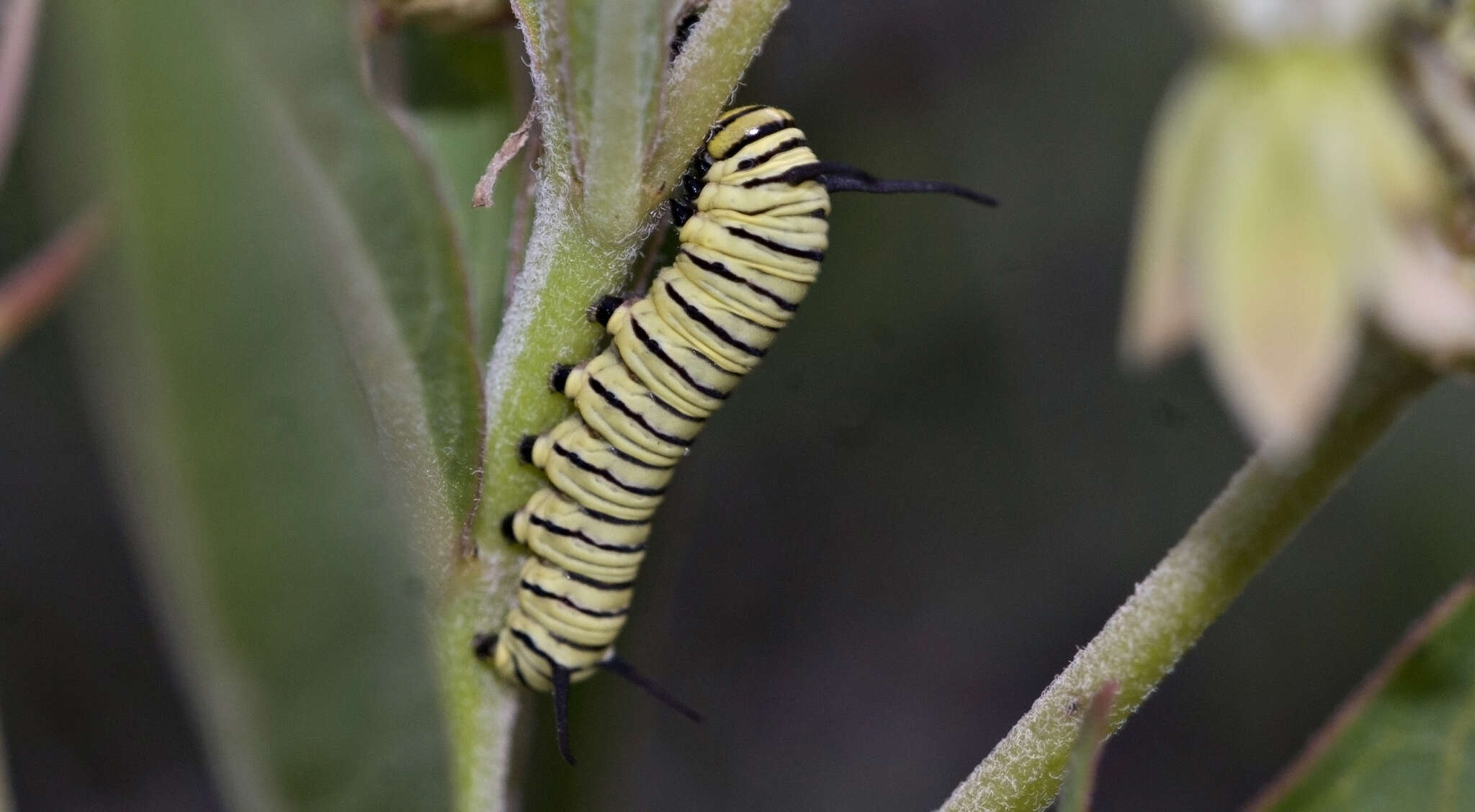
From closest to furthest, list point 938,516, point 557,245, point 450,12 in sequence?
point 557,245
point 450,12
point 938,516

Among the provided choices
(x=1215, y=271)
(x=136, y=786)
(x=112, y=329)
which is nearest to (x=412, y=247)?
(x=112, y=329)

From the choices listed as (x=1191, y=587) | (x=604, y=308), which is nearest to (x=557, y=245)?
(x=604, y=308)

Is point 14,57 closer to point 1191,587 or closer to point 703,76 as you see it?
point 703,76

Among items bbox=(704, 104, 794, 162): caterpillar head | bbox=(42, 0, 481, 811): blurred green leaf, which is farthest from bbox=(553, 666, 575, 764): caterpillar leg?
bbox=(704, 104, 794, 162): caterpillar head

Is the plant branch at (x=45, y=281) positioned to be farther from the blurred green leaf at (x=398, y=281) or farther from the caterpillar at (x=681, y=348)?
the caterpillar at (x=681, y=348)

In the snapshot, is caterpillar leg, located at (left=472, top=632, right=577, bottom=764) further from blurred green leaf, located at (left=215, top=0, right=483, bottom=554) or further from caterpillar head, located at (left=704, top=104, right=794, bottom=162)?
caterpillar head, located at (left=704, top=104, right=794, bottom=162)
